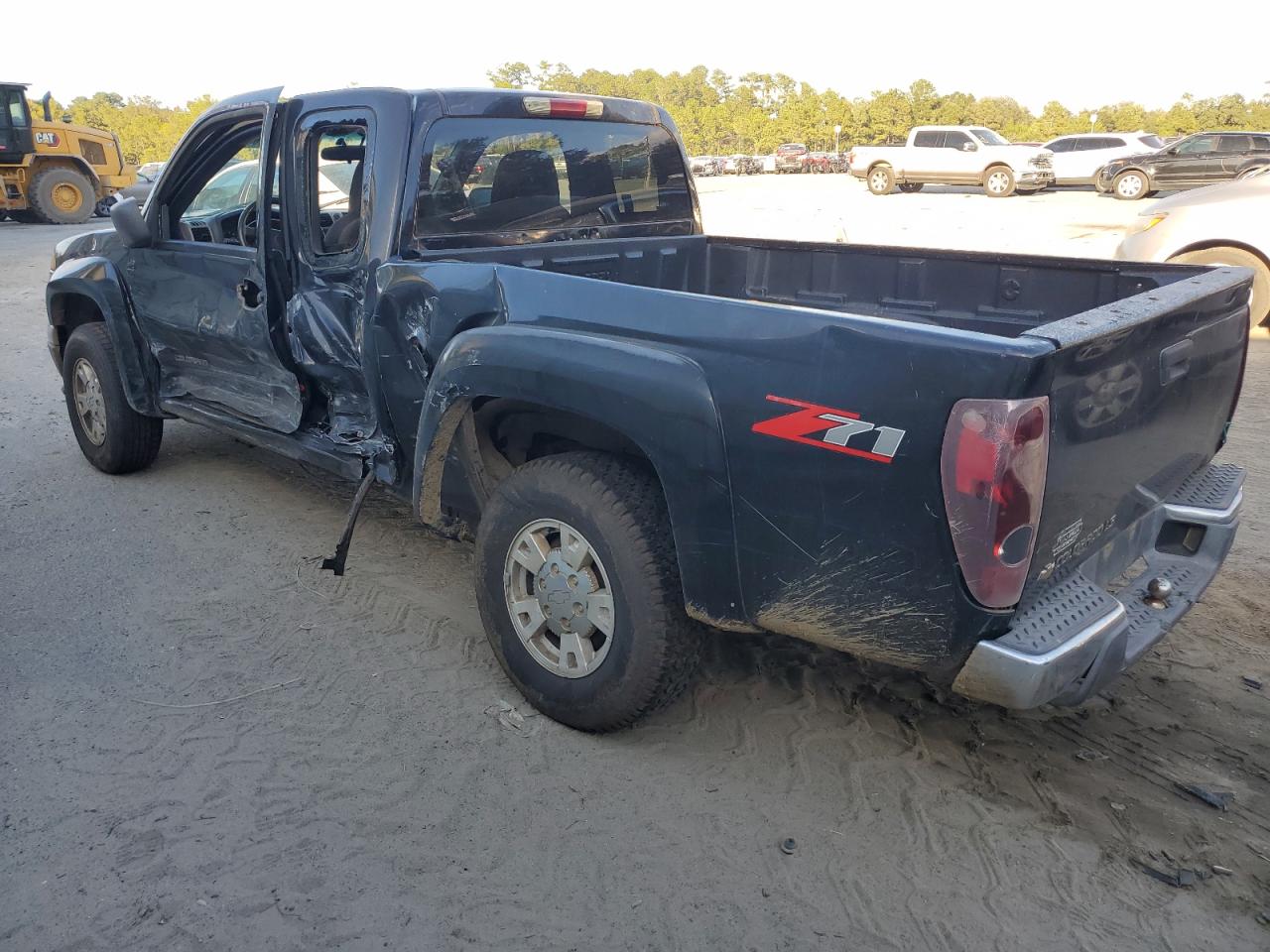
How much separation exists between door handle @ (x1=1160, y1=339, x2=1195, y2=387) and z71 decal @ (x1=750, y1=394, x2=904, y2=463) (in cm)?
92

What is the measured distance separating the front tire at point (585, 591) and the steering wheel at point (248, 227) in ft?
6.65

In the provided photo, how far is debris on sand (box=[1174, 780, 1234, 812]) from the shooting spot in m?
2.81

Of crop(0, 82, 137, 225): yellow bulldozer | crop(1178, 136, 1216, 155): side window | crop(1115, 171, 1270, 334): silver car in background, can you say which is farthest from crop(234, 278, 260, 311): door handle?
crop(1178, 136, 1216, 155): side window

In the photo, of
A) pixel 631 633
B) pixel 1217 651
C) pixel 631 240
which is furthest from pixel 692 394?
pixel 1217 651

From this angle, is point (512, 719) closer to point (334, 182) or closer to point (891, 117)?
point (334, 182)

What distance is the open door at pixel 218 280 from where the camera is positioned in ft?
13.7

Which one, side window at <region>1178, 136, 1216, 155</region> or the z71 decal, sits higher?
the z71 decal

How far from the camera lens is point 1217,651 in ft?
11.9

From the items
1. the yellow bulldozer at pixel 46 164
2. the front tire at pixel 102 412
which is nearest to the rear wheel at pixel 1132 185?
the front tire at pixel 102 412

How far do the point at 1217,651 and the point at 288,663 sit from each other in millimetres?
3427

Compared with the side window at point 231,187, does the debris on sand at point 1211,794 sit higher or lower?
lower

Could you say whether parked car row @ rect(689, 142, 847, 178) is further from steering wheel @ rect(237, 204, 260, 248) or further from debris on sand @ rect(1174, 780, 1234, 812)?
debris on sand @ rect(1174, 780, 1234, 812)

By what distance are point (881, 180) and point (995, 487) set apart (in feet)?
90.1

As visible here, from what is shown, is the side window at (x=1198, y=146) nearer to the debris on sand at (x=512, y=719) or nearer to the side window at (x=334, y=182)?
the side window at (x=334, y=182)
